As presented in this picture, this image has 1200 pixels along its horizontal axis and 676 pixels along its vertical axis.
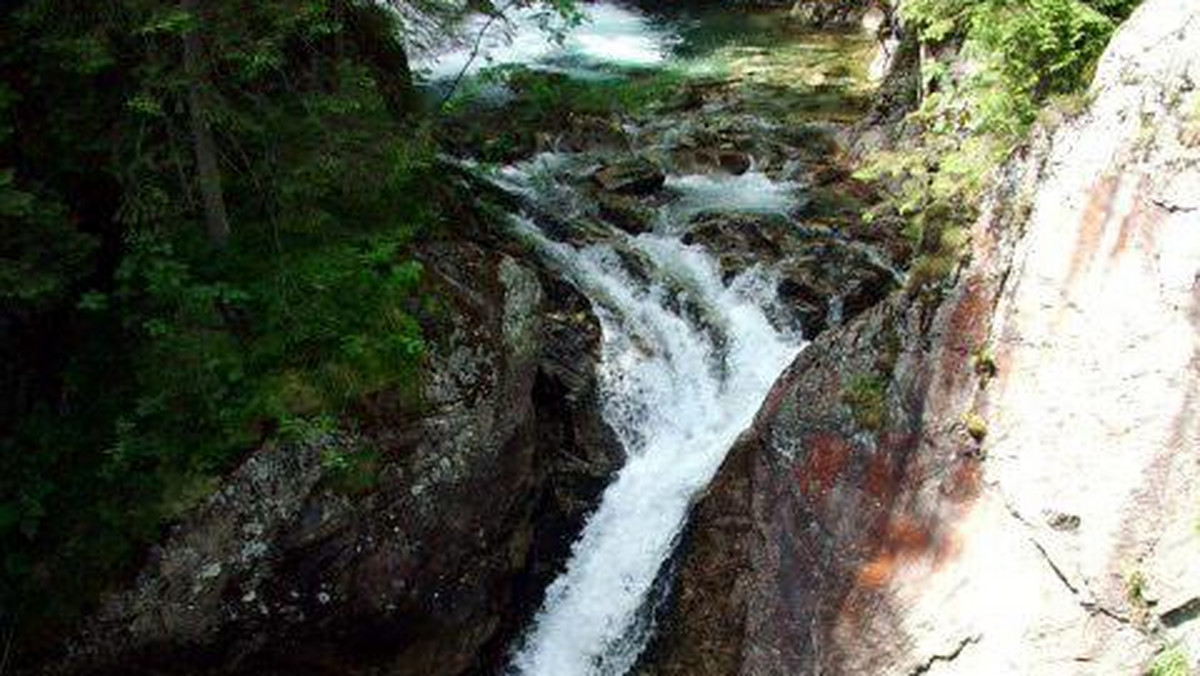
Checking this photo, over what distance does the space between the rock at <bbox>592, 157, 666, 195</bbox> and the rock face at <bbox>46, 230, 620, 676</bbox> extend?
5.87 meters

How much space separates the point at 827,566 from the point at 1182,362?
11.3ft

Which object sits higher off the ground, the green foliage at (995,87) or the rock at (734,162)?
the green foliage at (995,87)

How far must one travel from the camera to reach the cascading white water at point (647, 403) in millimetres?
10461

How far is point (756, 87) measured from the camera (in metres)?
23.3

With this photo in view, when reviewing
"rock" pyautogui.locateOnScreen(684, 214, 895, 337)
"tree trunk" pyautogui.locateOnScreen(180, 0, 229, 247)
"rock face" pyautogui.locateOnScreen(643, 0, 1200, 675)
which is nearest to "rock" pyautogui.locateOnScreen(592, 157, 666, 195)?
"rock" pyautogui.locateOnScreen(684, 214, 895, 337)

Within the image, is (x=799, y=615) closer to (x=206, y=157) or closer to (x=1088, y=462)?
(x=1088, y=462)

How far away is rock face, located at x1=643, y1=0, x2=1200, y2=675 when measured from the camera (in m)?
7.14

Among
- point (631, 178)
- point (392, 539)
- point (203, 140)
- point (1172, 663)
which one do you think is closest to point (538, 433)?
point (392, 539)

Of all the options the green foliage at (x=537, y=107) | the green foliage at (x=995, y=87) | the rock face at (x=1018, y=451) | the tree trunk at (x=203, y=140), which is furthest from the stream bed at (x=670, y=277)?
the green foliage at (x=995, y=87)

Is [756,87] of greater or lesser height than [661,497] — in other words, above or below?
above

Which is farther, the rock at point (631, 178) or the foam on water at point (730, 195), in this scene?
the rock at point (631, 178)

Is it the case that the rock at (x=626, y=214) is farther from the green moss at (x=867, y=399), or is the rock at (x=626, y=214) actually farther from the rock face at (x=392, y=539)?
the green moss at (x=867, y=399)

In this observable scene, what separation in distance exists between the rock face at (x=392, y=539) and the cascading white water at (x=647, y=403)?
1.50ft

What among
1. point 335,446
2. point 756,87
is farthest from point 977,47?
point 756,87
